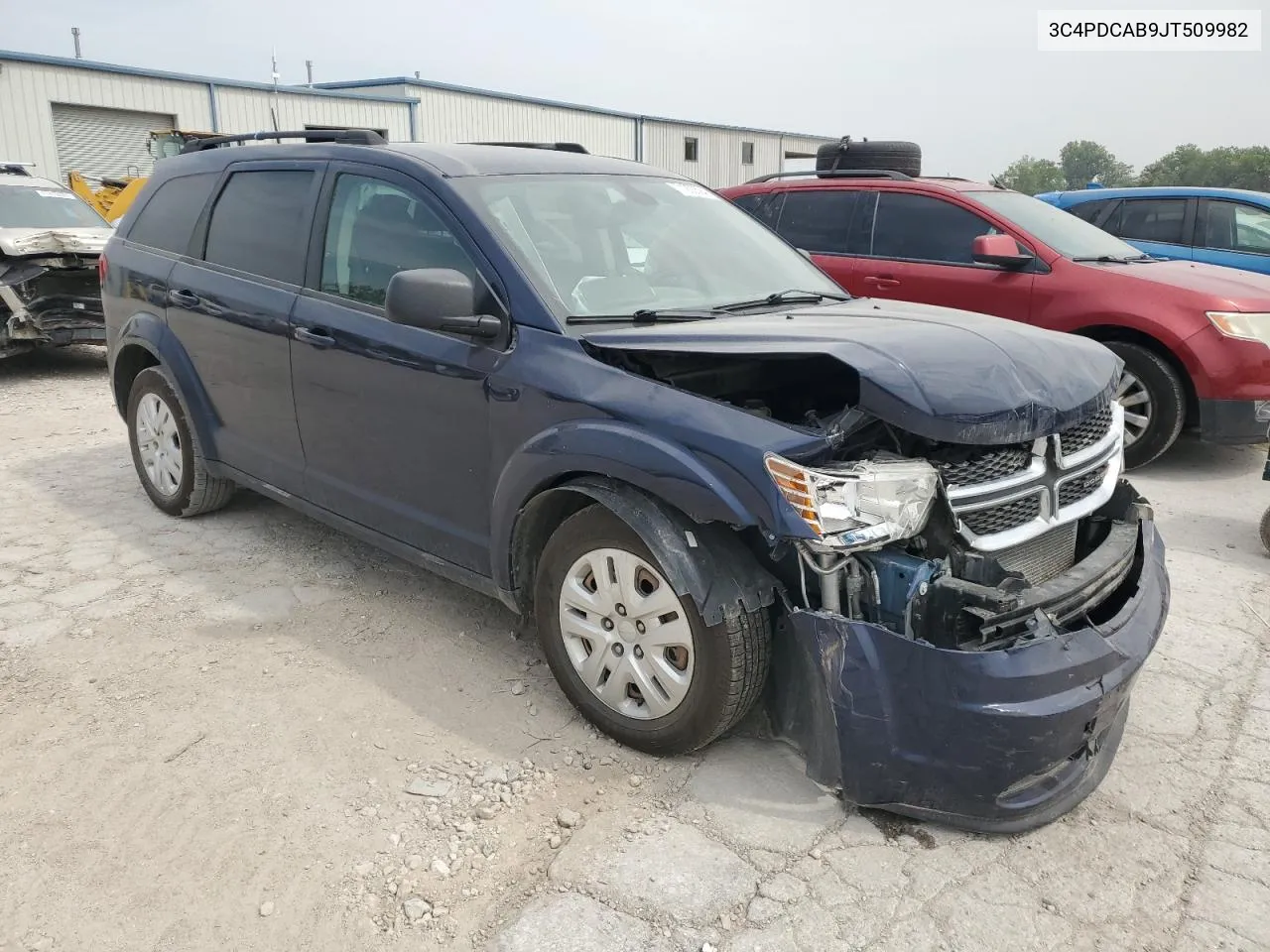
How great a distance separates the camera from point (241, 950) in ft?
7.43

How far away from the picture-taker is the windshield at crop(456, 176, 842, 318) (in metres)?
3.29

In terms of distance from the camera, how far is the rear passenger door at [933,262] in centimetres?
671

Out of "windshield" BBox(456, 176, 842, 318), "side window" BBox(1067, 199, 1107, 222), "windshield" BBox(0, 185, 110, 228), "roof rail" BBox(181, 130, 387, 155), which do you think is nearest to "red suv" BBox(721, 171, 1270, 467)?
"side window" BBox(1067, 199, 1107, 222)

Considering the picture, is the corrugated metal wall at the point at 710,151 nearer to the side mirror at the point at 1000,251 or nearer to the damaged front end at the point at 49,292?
the damaged front end at the point at 49,292

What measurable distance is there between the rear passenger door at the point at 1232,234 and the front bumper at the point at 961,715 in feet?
25.2

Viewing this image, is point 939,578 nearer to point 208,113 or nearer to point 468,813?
point 468,813

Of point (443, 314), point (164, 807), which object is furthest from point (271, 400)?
point (164, 807)

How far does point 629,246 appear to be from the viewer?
11.8ft

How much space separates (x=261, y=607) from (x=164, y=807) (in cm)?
139

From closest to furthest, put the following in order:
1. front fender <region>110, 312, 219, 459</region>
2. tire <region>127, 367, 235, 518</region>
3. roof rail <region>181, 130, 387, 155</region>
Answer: roof rail <region>181, 130, 387, 155</region>, front fender <region>110, 312, 219, 459</region>, tire <region>127, 367, 235, 518</region>

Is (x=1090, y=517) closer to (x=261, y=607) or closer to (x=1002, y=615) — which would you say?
(x=1002, y=615)

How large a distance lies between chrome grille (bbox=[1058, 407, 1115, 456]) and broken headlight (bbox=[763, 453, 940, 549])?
1.84ft

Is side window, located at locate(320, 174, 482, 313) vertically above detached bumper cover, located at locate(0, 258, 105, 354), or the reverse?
side window, located at locate(320, 174, 482, 313)

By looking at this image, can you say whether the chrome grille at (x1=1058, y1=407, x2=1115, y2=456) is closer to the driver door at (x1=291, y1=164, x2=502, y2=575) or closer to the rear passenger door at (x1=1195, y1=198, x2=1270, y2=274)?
the driver door at (x1=291, y1=164, x2=502, y2=575)
